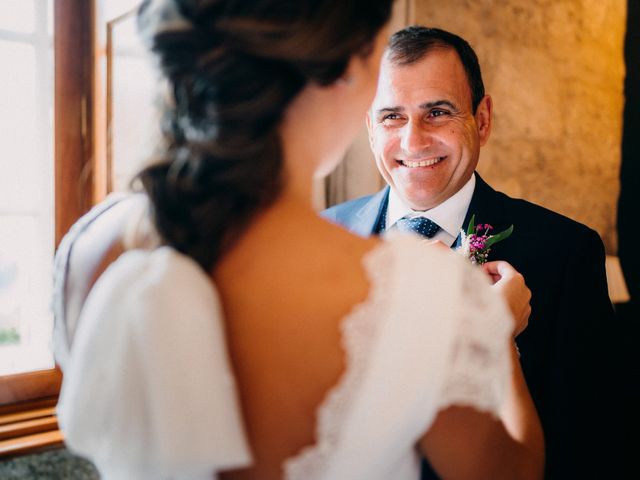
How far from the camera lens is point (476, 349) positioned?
27.2 inches

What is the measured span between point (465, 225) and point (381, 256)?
39.4 inches

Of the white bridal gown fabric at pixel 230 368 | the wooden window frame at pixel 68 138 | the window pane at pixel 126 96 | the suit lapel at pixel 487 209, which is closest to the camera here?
the white bridal gown fabric at pixel 230 368

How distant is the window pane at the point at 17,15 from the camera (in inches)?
71.4

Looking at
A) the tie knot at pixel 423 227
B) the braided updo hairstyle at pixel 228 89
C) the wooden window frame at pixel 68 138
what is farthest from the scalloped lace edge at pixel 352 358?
the wooden window frame at pixel 68 138

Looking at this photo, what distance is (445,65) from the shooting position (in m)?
1.64

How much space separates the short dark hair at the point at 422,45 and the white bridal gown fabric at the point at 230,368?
1098mm

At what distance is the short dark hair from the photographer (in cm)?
164

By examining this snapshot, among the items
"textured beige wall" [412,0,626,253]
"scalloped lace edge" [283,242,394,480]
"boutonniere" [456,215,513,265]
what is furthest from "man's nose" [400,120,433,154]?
"scalloped lace edge" [283,242,394,480]

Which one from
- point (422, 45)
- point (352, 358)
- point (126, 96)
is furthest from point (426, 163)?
point (352, 358)

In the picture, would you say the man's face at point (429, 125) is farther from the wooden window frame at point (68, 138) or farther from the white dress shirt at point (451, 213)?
the wooden window frame at point (68, 138)

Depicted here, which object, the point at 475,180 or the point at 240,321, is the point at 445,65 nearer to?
the point at 475,180

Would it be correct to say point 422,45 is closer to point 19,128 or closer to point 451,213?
point 451,213

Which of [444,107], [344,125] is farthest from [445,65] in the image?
[344,125]

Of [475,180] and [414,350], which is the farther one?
[475,180]
